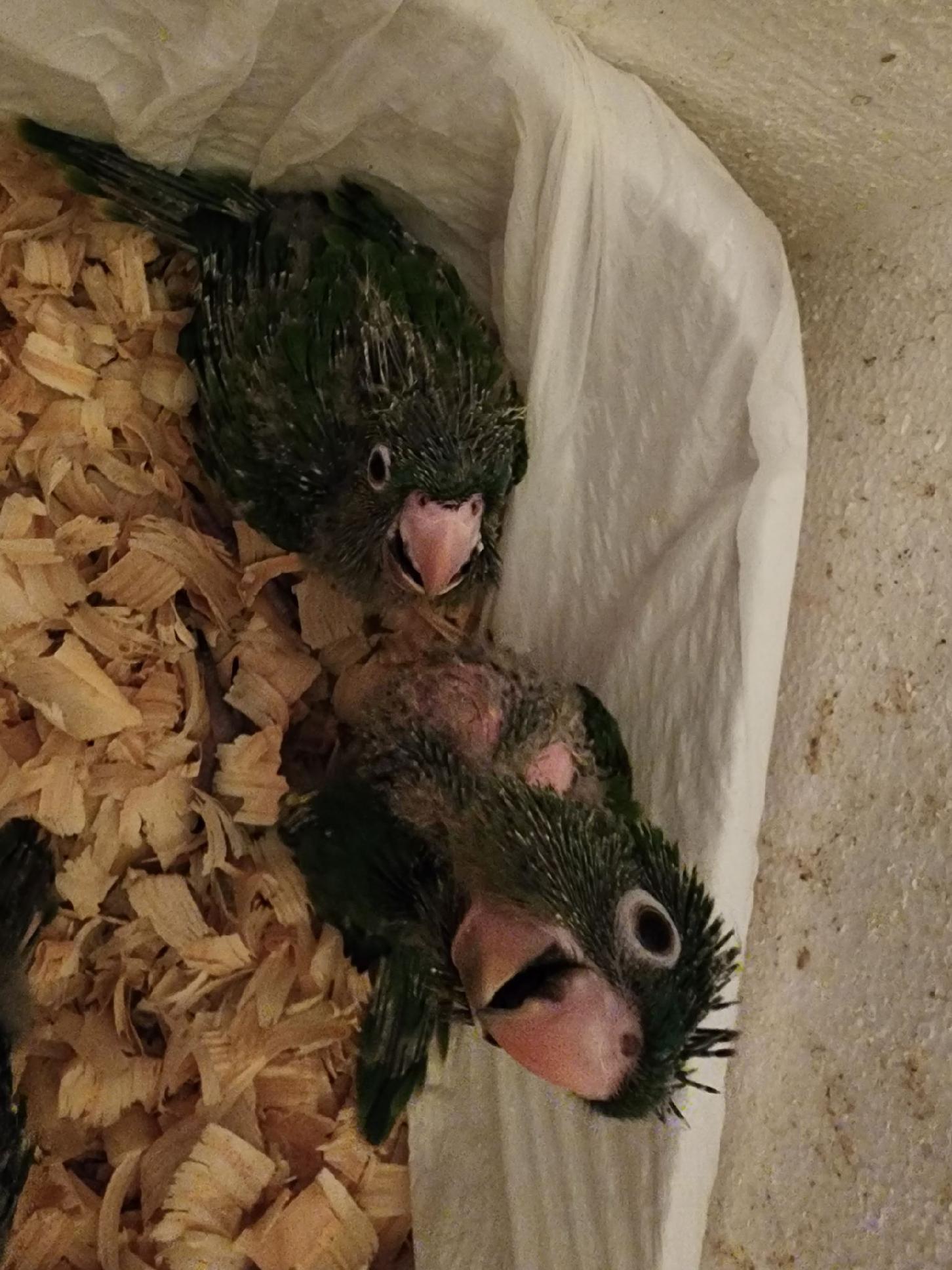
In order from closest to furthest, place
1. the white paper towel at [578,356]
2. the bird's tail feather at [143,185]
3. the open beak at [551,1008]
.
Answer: the open beak at [551,1008] < the white paper towel at [578,356] < the bird's tail feather at [143,185]

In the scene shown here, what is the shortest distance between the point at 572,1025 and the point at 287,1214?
418 millimetres

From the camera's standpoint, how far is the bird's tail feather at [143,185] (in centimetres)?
92

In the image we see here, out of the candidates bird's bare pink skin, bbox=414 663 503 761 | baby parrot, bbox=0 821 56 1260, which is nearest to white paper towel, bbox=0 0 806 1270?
bird's bare pink skin, bbox=414 663 503 761

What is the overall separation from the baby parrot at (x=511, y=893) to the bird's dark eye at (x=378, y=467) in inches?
6.2

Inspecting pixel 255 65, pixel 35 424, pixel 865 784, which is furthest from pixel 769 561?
pixel 35 424

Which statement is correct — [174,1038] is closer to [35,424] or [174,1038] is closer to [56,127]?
[35,424]

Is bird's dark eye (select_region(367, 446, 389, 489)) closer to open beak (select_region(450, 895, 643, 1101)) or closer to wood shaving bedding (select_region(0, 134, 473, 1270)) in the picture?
wood shaving bedding (select_region(0, 134, 473, 1270))

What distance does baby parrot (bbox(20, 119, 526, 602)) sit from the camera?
875mm

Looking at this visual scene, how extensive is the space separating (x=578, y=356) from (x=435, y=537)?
214 millimetres

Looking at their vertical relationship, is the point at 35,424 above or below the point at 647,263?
below

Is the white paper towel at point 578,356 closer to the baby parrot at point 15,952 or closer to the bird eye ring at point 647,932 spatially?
the bird eye ring at point 647,932

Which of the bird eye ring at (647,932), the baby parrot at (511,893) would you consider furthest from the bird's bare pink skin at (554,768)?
the bird eye ring at (647,932)

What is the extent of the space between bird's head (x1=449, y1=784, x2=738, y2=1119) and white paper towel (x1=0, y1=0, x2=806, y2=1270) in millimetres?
104

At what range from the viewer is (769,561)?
0.85 metres
